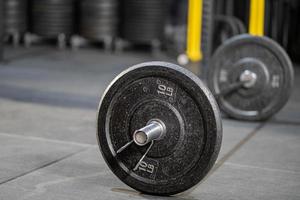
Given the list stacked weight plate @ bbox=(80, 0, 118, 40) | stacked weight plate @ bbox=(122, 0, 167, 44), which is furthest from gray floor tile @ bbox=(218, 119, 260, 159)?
stacked weight plate @ bbox=(80, 0, 118, 40)

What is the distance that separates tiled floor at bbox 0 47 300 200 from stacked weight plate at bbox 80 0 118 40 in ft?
8.27

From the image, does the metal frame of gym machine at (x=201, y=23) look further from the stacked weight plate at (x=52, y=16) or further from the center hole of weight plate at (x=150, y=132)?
the stacked weight plate at (x=52, y=16)

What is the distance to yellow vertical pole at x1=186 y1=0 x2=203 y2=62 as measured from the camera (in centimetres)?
641

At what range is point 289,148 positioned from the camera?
4699 millimetres

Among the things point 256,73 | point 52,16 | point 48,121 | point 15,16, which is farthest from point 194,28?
point 15,16

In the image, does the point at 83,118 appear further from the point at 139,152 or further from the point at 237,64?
the point at 139,152

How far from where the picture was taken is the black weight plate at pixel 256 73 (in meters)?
5.34

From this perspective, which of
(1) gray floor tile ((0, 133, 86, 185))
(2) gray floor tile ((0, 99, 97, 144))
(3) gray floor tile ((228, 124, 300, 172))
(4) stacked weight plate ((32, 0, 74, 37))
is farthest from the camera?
(4) stacked weight plate ((32, 0, 74, 37))

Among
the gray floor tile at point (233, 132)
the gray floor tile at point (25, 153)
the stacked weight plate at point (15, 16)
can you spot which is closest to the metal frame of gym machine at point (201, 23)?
the gray floor tile at point (233, 132)

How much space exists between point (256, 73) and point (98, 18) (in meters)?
5.03

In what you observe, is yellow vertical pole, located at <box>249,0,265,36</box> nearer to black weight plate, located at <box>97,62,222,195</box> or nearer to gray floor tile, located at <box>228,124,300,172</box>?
gray floor tile, located at <box>228,124,300,172</box>

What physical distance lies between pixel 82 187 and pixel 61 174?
29 centimetres

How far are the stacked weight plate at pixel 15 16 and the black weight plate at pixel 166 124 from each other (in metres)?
6.99

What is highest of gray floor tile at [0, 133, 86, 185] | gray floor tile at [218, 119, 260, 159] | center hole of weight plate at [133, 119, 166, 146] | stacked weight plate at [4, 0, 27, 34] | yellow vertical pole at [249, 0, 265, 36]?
yellow vertical pole at [249, 0, 265, 36]
